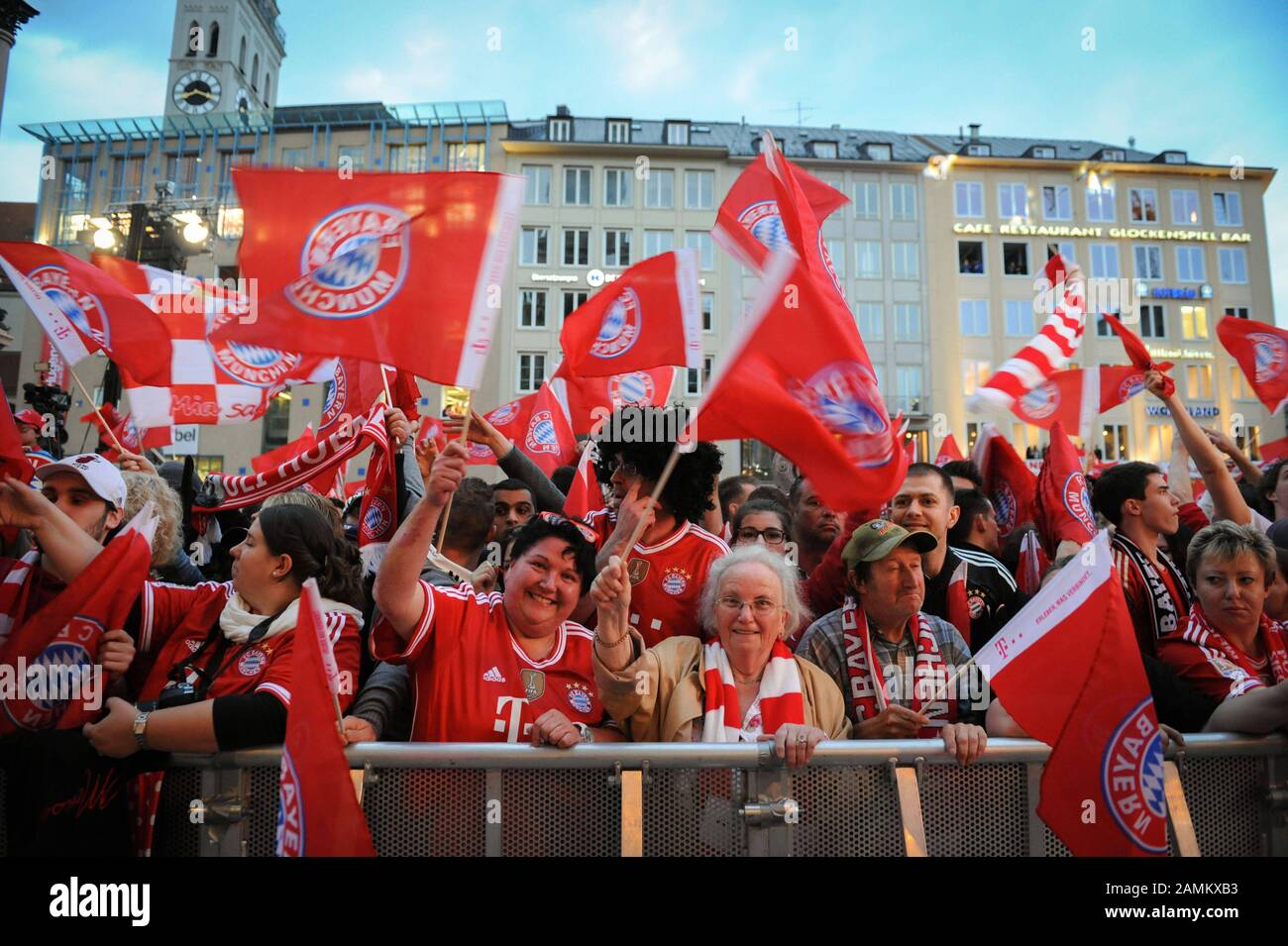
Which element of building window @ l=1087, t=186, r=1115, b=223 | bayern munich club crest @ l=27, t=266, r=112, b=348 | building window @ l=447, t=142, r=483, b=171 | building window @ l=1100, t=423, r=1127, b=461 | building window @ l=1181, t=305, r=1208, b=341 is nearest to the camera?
bayern munich club crest @ l=27, t=266, r=112, b=348

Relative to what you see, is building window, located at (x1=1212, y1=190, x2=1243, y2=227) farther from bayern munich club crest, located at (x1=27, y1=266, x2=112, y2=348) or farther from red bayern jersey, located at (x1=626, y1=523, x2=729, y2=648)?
bayern munich club crest, located at (x1=27, y1=266, x2=112, y2=348)

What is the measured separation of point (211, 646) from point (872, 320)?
38840 millimetres

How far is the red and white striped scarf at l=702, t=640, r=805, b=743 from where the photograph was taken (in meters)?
2.97

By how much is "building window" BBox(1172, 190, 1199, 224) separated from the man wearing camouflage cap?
4534 cm

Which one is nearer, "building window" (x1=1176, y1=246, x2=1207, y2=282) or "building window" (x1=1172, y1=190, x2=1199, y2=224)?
"building window" (x1=1176, y1=246, x2=1207, y2=282)

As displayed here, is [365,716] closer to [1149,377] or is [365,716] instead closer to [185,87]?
[1149,377]

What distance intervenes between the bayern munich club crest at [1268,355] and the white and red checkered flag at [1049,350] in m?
1.26

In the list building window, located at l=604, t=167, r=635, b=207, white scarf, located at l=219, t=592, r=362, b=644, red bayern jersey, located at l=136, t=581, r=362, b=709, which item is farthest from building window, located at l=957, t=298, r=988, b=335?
white scarf, located at l=219, t=592, r=362, b=644

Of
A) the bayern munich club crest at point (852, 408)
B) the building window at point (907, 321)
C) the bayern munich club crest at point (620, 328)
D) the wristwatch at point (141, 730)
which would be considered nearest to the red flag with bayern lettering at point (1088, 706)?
the bayern munich club crest at point (852, 408)

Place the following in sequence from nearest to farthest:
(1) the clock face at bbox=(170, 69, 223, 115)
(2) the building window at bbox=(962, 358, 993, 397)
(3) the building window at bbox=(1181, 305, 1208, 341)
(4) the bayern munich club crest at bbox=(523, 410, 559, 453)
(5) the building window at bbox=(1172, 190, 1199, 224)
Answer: (4) the bayern munich club crest at bbox=(523, 410, 559, 453)
(2) the building window at bbox=(962, 358, 993, 397)
(3) the building window at bbox=(1181, 305, 1208, 341)
(5) the building window at bbox=(1172, 190, 1199, 224)
(1) the clock face at bbox=(170, 69, 223, 115)

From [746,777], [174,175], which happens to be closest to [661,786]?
[746,777]
